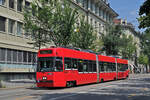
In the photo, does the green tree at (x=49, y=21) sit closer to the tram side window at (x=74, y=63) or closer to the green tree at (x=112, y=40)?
the tram side window at (x=74, y=63)

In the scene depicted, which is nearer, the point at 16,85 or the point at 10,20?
the point at 16,85

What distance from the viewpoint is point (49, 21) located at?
80.4ft

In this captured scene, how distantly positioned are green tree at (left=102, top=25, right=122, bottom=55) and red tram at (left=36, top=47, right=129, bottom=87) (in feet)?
78.9

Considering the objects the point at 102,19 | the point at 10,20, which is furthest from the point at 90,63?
the point at 102,19

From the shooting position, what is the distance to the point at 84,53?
2184cm

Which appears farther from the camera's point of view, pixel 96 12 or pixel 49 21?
pixel 96 12

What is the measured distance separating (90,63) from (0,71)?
9.37 metres

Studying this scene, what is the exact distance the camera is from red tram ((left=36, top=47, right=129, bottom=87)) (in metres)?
Answer: 17.5

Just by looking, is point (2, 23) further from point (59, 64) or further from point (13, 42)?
point (59, 64)

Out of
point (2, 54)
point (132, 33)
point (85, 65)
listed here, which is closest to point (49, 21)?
point (85, 65)

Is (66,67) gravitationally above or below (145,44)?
below

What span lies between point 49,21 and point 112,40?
85.9 ft

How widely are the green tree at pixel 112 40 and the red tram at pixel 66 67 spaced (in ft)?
78.9

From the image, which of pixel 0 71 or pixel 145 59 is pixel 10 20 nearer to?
pixel 0 71
